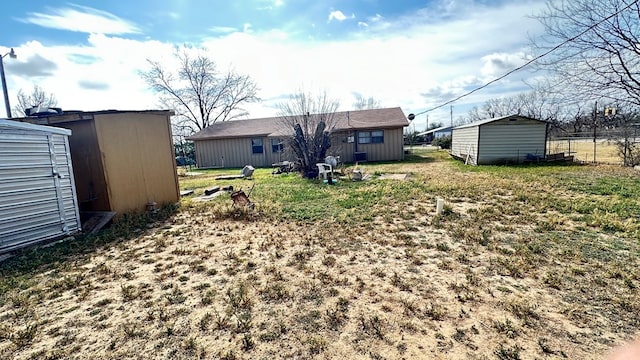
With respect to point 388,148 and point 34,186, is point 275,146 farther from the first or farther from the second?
point 34,186

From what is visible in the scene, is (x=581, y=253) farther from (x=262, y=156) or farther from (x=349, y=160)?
(x=262, y=156)

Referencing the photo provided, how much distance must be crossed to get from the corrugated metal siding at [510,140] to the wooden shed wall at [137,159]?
12.3 metres

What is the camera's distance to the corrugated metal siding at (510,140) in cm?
1280

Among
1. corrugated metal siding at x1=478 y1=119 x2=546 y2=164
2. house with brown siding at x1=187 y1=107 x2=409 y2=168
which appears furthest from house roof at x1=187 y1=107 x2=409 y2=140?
corrugated metal siding at x1=478 y1=119 x2=546 y2=164

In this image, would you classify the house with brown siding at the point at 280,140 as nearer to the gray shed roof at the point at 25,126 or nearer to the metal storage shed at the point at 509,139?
the metal storage shed at the point at 509,139

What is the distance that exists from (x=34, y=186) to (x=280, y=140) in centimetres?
1344

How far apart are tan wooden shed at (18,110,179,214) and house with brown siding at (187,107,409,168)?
29.3 ft

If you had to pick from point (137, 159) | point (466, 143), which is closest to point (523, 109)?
point (466, 143)

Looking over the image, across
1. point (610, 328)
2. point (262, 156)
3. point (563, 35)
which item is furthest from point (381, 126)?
point (610, 328)

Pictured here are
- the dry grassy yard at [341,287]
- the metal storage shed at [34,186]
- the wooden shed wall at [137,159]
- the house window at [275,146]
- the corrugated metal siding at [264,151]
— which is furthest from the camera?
the house window at [275,146]

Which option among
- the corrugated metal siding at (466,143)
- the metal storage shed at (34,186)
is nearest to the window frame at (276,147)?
the corrugated metal siding at (466,143)

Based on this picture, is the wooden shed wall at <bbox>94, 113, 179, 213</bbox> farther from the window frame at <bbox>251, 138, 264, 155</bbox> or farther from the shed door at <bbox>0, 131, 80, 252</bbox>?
the window frame at <bbox>251, 138, 264, 155</bbox>

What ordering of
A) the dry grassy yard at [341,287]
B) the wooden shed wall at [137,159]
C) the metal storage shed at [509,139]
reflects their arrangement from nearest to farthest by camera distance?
the dry grassy yard at [341,287] < the wooden shed wall at [137,159] < the metal storage shed at [509,139]

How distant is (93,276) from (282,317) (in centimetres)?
248
